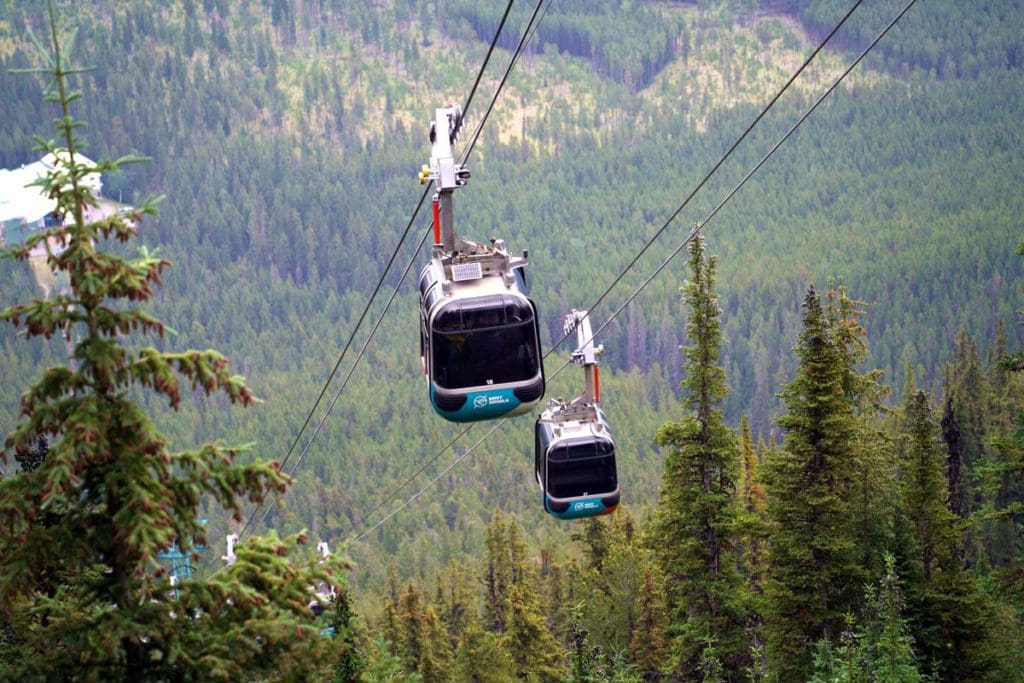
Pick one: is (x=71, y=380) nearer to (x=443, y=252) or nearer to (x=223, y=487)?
(x=223, y=487)

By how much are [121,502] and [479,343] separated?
10795 millimetres

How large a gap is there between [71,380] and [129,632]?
2.31 metres

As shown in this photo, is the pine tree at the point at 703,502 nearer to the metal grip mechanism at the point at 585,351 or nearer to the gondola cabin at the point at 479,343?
the metal grip mechanism at the point at 585,351

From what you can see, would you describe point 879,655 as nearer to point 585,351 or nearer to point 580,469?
point 580,469

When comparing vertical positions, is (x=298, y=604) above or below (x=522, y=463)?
above

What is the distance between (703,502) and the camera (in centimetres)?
3981

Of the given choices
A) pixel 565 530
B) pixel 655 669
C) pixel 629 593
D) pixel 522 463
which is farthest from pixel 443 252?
pixel 522 463

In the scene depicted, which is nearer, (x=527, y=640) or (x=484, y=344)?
(x=484, y=344)

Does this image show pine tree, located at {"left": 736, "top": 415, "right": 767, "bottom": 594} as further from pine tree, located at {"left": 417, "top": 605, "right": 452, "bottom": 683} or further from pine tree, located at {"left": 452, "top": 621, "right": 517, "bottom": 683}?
pine tree, located at {"left": 417, "top": 605, "right": 452, "bottom": 683}

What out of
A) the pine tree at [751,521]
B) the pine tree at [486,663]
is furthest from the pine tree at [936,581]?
the pine tree at [486,663]

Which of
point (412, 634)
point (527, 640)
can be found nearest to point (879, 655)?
point (527, 640)

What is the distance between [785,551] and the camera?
123 feet

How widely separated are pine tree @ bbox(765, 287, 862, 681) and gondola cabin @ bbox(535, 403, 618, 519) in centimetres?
624

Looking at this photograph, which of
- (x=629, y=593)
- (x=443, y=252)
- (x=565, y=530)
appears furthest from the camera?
(x=565, y=530)
